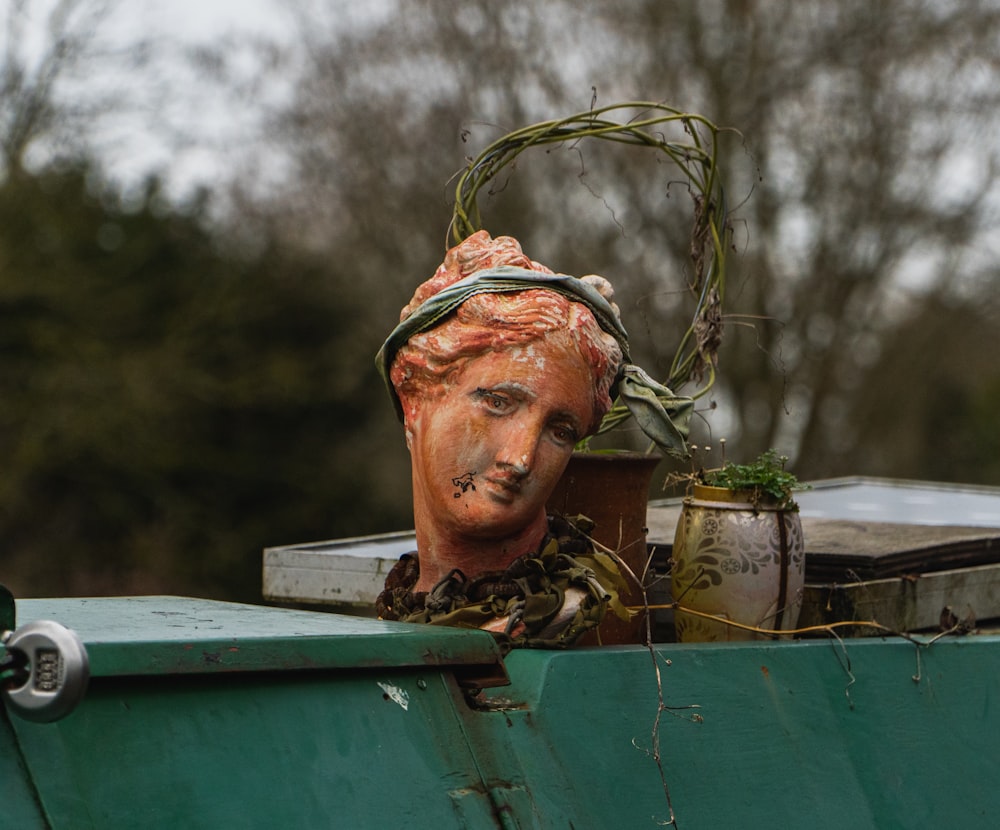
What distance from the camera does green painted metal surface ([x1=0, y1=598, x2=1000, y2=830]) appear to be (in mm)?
1621

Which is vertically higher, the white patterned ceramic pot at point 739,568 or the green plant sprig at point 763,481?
the green plant sprig at point 763,481

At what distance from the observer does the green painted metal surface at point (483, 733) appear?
1621 mm

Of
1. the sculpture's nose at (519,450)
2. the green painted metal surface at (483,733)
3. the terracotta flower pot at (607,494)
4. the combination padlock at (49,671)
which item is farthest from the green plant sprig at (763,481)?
the combination padlock at (49,671)

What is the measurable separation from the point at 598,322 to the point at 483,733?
874mm

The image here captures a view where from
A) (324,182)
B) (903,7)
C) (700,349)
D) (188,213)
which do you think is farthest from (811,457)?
(700,349)

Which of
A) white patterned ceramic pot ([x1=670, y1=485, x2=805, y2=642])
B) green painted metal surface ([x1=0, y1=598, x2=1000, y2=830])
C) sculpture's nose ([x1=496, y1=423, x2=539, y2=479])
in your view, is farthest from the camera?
white patterned ceramic pot ([x1=670, y1=485, x2=805, y2=642])

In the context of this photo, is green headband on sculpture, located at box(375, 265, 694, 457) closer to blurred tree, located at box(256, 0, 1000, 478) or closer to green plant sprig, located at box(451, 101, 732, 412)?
green plant sprig, located at box(451, 101, 732, 412)

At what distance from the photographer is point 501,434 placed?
238 cm

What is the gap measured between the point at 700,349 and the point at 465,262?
73 centimetres

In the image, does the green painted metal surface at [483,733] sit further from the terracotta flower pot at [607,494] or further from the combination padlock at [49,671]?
the terracotta flower pot at [607,494]

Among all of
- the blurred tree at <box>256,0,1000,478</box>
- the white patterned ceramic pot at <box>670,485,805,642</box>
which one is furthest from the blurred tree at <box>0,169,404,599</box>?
the white patterned ceramic pot at <box>670,485,805,642</box>

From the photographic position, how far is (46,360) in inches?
494

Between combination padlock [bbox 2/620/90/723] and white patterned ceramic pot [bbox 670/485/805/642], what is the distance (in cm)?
166

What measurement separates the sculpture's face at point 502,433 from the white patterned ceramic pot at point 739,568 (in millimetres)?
482
